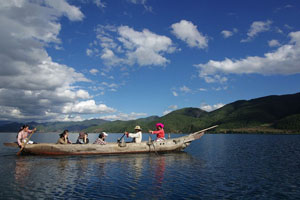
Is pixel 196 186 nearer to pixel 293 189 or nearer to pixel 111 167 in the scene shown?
pixel 293 189

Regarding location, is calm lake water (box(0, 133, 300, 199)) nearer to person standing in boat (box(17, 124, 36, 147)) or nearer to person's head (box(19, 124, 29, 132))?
person standing in boat (box(17, 124, 36, 147))

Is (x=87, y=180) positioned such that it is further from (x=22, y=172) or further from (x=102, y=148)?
(x=102, y=148)

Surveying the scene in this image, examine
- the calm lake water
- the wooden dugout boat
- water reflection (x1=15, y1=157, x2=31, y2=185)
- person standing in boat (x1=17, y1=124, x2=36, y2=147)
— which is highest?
person standing in boat (x1=17, y1=124, x2=36, y2=147)

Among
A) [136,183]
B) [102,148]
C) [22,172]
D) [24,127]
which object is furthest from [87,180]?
[24,127]

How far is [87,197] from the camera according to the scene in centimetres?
1287

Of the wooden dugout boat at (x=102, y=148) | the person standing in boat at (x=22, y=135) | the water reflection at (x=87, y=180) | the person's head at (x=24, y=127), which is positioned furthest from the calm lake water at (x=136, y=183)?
the person's head at (x=24, y=127)

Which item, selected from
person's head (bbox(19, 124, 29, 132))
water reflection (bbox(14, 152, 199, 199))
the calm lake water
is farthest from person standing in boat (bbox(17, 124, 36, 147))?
the calm lake water

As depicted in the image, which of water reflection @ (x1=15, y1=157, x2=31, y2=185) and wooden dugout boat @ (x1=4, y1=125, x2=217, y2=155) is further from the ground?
wooden dugout boat @ (x1=4, y1=125, x2=217, y2=155)

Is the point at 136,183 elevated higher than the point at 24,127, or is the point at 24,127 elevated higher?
the point at 24,127

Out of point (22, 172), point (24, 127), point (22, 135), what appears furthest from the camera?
point (24, 127)

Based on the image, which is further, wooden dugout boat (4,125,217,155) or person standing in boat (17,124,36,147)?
wooden dugout boat (4,125,217,155)

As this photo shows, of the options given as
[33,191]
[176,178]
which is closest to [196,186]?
[176,178]

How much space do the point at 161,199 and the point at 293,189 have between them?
388 inches

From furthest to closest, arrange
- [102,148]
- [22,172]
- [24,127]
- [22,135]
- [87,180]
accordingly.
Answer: [102,148]
[24,127]
[22,135]
[22,172]
[87,180]
